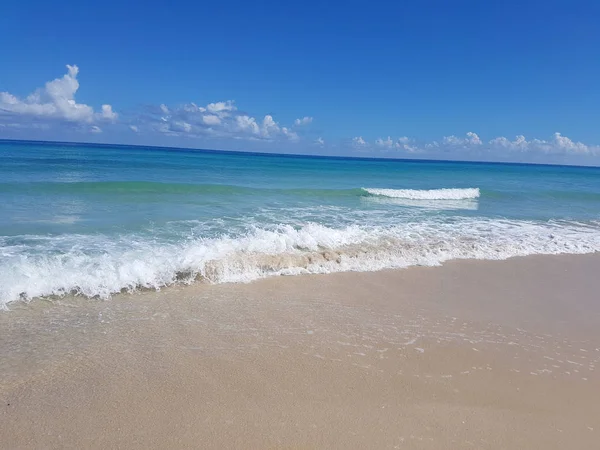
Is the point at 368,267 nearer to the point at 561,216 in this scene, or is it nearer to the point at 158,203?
the point at 158,203

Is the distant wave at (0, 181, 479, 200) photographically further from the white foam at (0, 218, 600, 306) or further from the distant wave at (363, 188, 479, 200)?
the white foam at (0, 218, 600, 306)

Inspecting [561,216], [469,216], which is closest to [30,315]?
[469,216]

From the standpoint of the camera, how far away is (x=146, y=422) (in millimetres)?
3248

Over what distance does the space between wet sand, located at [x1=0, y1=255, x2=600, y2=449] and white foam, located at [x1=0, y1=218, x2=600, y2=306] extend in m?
0.44

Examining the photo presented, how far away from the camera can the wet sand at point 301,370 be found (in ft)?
10.6

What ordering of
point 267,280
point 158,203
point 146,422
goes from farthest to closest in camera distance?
point 158,203 < point 267,280 < point 146,422

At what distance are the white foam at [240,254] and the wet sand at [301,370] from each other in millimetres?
442

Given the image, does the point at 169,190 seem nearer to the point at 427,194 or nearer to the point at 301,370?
the point at 427,194

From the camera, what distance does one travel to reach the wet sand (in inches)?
127

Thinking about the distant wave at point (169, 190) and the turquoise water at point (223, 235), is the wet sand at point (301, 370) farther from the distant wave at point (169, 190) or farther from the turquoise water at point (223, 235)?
the distant wave at point (169, 190)

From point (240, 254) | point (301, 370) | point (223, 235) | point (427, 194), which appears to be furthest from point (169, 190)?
point (301, 370)

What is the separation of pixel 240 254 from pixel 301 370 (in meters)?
3.76

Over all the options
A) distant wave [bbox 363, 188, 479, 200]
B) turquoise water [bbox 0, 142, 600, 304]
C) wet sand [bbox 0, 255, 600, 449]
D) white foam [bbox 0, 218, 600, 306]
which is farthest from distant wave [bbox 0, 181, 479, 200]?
wet sand [bbox 0, 255, 600, 449]

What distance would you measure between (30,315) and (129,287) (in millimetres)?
1314
